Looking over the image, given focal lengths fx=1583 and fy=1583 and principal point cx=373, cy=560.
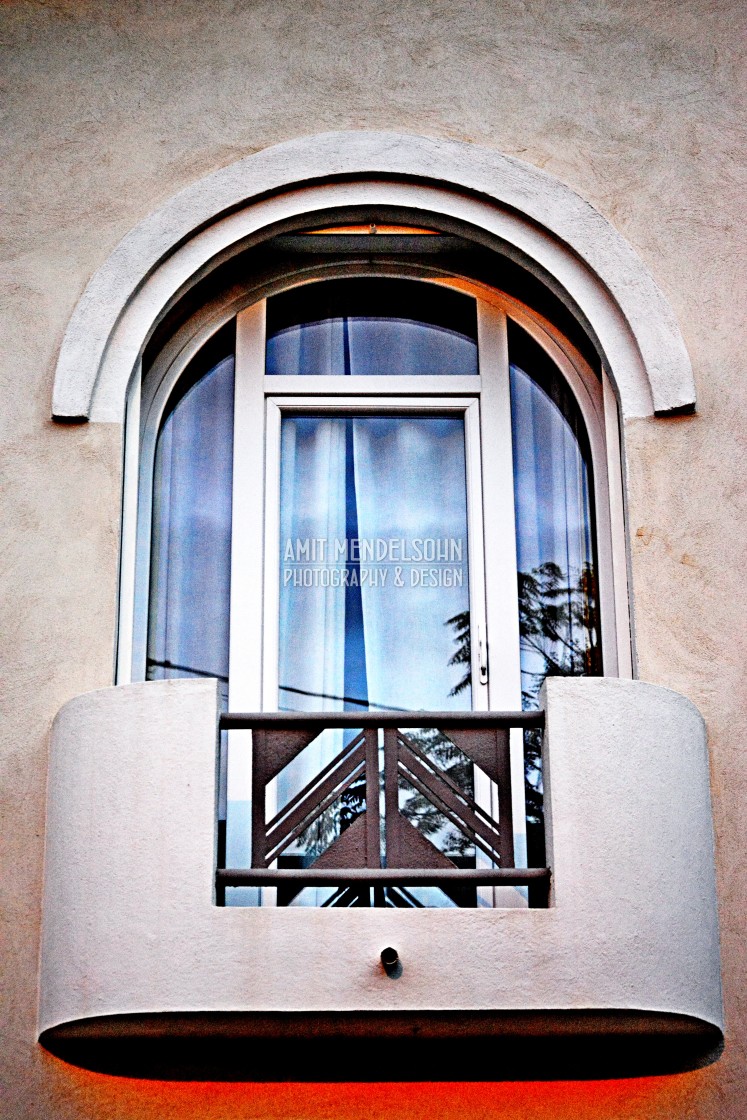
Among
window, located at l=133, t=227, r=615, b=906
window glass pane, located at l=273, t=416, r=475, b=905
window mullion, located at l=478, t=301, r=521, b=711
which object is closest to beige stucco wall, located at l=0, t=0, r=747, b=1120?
window, located at l=133, t=227, r=615, b=906

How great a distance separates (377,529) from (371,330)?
3.68 ft

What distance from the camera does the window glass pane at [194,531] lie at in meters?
7.55

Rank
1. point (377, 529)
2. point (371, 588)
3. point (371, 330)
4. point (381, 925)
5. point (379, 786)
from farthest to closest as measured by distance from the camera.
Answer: point (371, 330) → point (377, 529) → point (371, 588) → point (379, 786) → point (381, 925)

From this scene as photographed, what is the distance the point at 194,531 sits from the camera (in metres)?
7.73

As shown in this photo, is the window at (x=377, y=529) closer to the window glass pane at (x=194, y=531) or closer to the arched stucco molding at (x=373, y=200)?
the window glass pane at (x=194, y=531)

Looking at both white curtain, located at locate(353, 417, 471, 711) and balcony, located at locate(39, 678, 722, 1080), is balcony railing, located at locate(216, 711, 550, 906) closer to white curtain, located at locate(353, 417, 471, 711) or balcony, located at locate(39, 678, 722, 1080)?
balcony, located at locate(39, 678, 722, 1080)

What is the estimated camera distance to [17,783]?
6.74 m

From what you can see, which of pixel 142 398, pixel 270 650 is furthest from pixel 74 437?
pixel 270 650

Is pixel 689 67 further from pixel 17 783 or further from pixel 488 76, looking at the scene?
pixel 17 783

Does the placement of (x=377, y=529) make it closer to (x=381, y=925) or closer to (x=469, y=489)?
(x=469, y=489)

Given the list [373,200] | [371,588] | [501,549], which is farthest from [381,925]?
[373,200]

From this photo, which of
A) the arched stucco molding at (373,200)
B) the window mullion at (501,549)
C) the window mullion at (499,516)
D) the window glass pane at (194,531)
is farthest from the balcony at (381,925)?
the arched stucco molding at (373,200)

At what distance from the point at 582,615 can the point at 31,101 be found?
3712 millimetres

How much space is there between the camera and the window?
7328 mm
